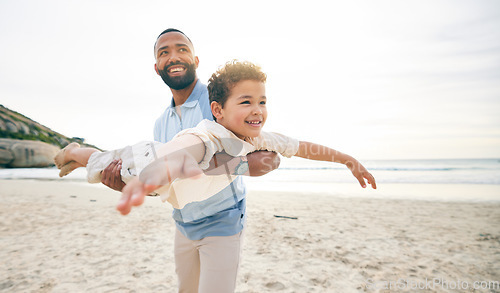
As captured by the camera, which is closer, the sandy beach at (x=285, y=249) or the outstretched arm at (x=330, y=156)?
the outstretched arm at (x=330, y=156)

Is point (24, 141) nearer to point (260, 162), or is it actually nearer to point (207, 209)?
point (207, 209)

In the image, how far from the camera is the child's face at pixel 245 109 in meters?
1.73

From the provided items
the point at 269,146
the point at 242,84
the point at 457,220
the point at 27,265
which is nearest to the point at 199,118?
the point at 242,84

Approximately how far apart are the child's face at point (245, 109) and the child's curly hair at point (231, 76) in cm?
3

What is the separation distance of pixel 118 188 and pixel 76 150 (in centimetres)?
62

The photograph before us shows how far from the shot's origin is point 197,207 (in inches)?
71.9

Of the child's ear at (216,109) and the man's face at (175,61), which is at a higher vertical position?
the man's face at (175,61)

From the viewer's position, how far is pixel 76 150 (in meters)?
1.97

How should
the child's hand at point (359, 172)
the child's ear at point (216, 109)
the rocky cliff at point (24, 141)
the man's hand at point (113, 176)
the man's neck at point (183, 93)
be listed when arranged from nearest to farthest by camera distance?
the man's hand at point (113, 176), the child's ear at point (216, 109), the child's hand at point (359, 172), the man's neck at point (183, 93), the rocky cliff at point (24, 141)

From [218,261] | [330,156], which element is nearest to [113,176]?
[218,261]

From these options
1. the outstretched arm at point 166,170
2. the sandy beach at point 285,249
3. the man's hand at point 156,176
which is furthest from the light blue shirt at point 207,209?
the sandy beach at point 285,249

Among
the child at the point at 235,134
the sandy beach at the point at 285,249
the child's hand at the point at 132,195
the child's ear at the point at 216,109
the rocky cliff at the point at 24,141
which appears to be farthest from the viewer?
the rocky cliff at the point at 24,141

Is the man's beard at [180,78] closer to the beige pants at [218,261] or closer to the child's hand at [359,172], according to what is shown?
the beige pants at [218,261]

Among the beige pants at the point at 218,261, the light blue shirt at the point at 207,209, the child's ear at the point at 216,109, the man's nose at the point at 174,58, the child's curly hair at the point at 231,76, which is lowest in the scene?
the beige pants at the point at 218,261
